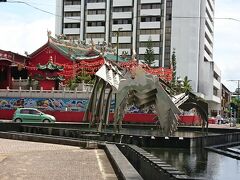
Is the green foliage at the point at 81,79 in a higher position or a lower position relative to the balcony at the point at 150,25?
lower

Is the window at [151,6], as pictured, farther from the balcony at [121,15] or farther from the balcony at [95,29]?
the balcony at [95,29]

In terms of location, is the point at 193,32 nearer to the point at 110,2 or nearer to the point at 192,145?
the point at 110,2

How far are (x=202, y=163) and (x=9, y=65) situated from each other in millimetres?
41251

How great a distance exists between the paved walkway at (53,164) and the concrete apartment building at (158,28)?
59.4 m

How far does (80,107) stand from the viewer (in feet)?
148

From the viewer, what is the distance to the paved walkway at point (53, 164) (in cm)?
1109

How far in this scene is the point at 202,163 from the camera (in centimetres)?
1520

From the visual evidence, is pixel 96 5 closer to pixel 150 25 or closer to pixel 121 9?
pixel 121 9

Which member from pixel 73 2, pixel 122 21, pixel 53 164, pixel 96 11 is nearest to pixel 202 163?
pixel 53 164

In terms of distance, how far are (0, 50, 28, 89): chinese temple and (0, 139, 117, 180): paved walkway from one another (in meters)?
35.2

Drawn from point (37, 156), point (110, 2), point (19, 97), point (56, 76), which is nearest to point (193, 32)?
point (110, 2)

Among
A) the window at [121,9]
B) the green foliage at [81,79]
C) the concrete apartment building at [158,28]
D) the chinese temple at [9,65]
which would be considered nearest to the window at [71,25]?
the concrete apartment building at [158,28]

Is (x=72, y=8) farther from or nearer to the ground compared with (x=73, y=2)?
nearer to the ground

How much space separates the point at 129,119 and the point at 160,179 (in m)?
36.9
